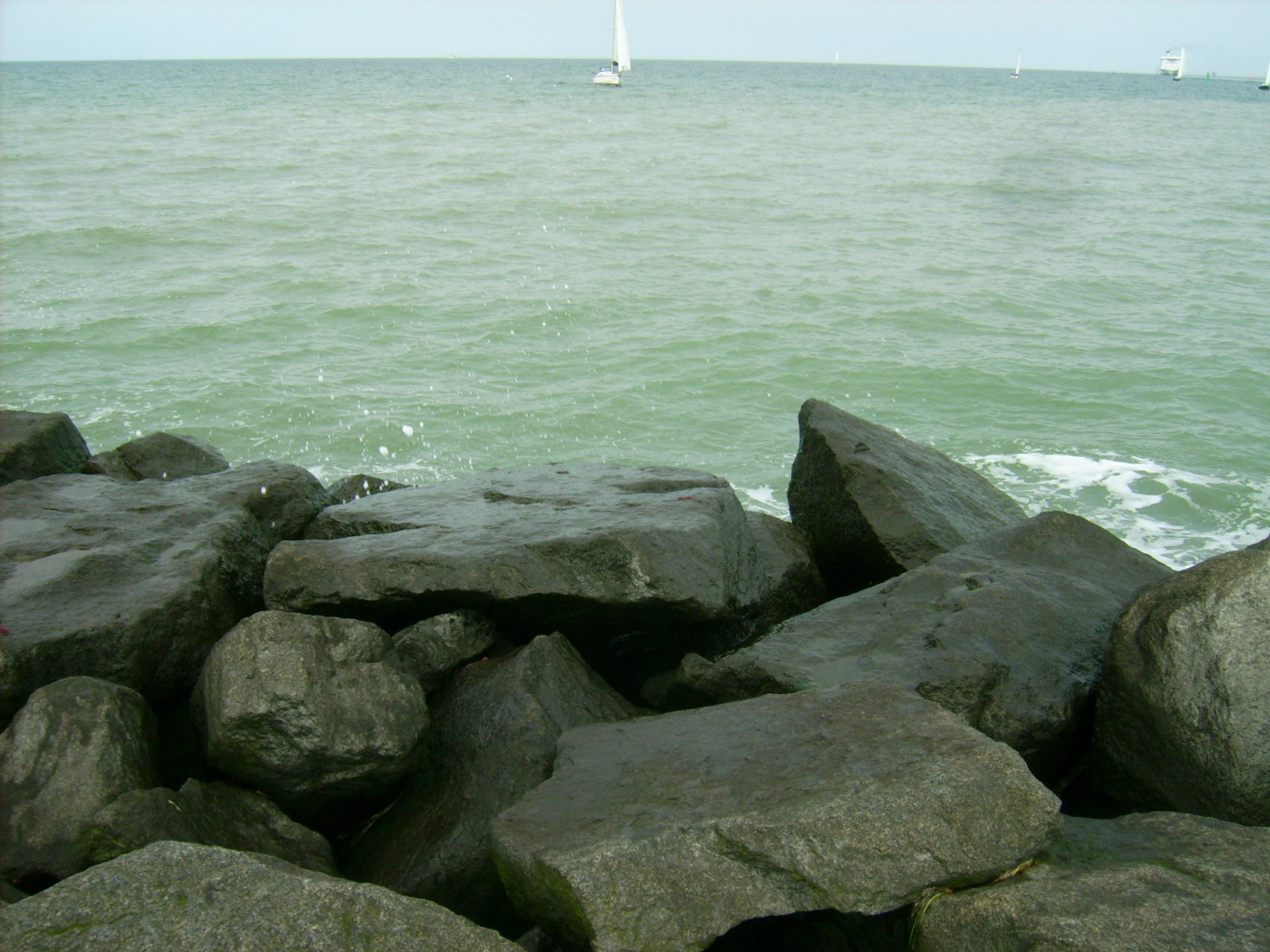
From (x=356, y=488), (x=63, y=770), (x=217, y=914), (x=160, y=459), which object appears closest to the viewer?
(x=217, y=914)

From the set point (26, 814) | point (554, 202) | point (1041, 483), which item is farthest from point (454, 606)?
point (554, 202)

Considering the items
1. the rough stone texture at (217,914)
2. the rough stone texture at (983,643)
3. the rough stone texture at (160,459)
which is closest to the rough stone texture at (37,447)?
the rough stone texture at (160,459)

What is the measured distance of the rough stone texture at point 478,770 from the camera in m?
3.49

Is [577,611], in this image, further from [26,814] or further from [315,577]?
[26,814]

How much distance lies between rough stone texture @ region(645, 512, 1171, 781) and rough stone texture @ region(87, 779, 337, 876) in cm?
154

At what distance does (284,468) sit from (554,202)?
1832 cm

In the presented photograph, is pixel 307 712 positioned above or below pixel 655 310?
above

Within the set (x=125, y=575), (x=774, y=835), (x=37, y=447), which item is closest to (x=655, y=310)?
(x=37, y=447)

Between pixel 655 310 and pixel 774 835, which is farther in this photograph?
pixel 655 310

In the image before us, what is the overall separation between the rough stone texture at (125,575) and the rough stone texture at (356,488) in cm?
82

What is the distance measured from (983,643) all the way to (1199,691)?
801 mm

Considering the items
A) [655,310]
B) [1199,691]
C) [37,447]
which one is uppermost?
[37,447]

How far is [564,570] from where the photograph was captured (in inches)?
169

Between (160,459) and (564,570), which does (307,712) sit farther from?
(160,459)
